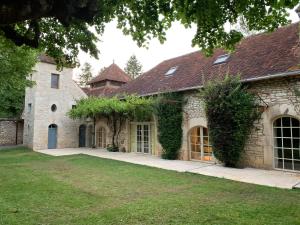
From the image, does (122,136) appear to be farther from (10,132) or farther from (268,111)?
(10,132)

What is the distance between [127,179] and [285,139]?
5.56 meters

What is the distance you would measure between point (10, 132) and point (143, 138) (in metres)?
13.8

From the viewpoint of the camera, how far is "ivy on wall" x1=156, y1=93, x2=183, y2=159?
454 inches

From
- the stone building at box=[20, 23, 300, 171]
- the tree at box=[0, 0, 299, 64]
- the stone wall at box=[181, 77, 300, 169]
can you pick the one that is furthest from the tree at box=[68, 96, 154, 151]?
the tree at box=[0, 0, 299, 64]

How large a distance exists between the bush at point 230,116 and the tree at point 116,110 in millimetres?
3813

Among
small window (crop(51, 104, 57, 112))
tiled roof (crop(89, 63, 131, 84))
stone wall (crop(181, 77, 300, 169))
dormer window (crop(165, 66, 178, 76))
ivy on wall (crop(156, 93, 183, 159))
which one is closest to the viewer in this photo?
stone wall (crop(181, 77, 300, 169))

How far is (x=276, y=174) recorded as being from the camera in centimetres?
787

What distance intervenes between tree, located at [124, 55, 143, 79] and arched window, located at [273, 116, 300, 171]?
4030 cm

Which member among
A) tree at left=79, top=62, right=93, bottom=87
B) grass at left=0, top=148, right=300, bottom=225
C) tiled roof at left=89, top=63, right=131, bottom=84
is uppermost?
tree at left=79, top=62, right=93, bottom=87

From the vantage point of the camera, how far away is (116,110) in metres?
13.9

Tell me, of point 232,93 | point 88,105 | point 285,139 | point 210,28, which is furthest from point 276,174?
point 88,105

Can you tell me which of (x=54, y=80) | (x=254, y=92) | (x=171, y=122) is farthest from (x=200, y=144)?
(x=54, y=80)

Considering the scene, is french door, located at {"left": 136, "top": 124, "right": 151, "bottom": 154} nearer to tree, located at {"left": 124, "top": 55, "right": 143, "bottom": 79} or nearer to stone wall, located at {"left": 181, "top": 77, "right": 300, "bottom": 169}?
stone wall, located at {"left": 181, "top": 77, "right": 300, "bottom": 169}

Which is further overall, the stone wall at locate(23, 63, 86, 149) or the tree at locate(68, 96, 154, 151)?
the stone wall at locate(23, 63, 86, 149)
